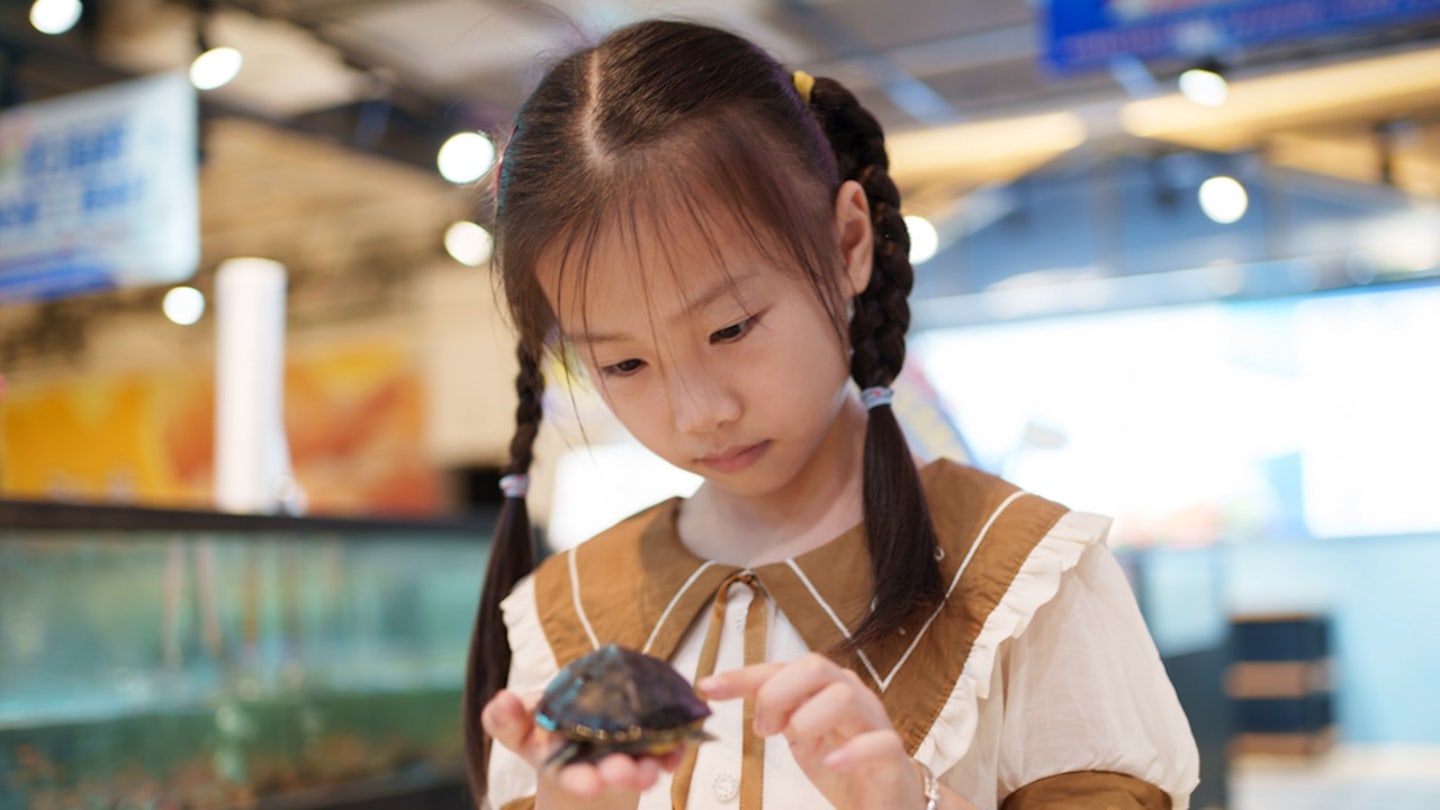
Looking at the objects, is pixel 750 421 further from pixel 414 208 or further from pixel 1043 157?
pixel 414 208

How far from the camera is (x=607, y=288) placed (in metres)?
1.08

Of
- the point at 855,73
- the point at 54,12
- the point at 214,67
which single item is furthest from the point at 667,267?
the point at 855,73

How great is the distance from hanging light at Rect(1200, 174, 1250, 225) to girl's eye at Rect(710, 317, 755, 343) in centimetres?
996

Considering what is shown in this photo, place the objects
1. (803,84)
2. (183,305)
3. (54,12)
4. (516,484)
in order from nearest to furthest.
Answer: (803,84) → (516,484) → (54,12) → (183,305)

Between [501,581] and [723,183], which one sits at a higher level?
[723,183]

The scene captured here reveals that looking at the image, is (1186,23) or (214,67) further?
(214,67)

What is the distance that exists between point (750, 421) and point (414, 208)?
39.4 ft

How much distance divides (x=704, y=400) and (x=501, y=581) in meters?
0.45

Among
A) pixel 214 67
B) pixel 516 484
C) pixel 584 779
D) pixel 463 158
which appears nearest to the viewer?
pixel 584 779

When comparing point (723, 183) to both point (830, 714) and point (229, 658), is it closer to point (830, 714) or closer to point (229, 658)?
point (830, 714)

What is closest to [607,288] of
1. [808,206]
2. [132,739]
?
[808,206]

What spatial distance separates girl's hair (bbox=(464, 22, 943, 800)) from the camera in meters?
1.09

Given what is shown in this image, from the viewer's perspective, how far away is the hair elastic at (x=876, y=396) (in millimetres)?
1190

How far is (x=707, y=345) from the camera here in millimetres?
1071
